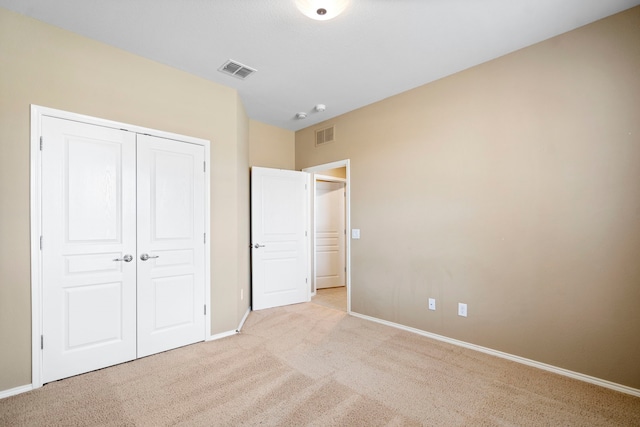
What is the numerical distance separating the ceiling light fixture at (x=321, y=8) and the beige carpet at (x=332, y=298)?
353cm

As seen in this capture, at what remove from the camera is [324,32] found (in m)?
2.27

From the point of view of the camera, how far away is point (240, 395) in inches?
79.5

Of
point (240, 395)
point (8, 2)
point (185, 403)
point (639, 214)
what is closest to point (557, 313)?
point (639, 214)

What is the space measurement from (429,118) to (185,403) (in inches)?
135

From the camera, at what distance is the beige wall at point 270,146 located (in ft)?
14.1

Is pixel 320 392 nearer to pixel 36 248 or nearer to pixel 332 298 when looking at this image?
pixel 36 248

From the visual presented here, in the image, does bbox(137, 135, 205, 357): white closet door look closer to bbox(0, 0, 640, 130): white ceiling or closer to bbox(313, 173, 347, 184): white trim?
bbox(0, 0, 640, 130): white ceiling

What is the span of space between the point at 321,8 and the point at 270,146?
2.72 m

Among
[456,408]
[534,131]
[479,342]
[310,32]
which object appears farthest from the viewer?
[479,342]

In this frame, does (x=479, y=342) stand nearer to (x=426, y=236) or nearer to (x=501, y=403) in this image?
(x=501, y=403)

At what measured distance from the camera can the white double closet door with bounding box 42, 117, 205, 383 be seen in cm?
219

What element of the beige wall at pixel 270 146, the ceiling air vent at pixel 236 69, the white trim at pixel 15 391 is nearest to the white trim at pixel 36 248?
the white trim at pixel 15 391

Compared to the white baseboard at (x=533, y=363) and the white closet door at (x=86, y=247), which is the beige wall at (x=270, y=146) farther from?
the white baseboard at (x=533, y=363)

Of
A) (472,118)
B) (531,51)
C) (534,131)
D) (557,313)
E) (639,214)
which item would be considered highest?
(531,51)
